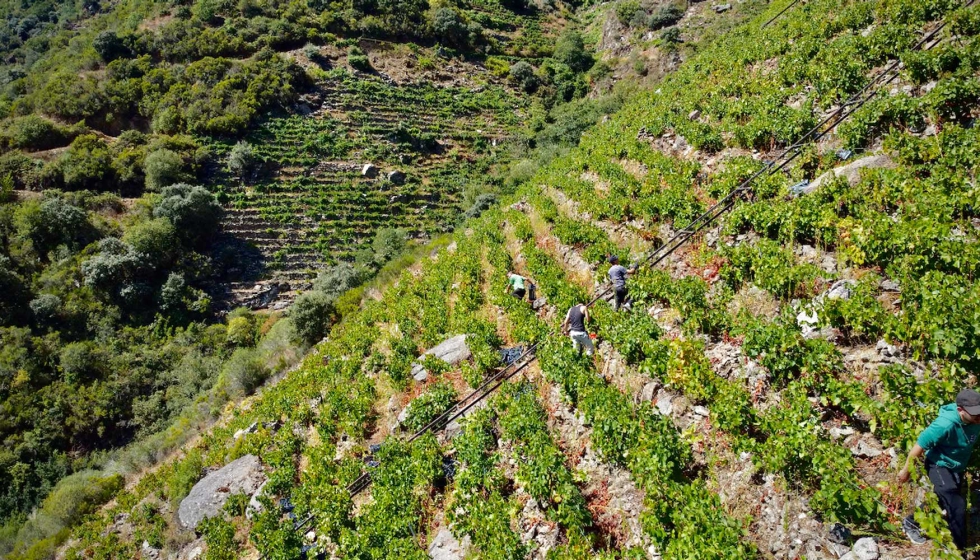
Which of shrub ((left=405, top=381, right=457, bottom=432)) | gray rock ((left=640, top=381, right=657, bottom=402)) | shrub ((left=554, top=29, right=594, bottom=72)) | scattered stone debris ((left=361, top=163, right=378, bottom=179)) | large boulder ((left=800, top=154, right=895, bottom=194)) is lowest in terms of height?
shrub ((left=405, top=381, right=457, bottom=432))

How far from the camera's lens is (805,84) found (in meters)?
14.6

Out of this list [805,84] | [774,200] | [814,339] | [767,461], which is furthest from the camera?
[805,84]

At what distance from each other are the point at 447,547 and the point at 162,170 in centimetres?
3562

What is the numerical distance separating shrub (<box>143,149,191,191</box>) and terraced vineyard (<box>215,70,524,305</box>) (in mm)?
3302

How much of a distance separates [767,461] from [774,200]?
6.94 metres

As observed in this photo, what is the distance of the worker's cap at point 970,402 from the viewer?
3.87 metres

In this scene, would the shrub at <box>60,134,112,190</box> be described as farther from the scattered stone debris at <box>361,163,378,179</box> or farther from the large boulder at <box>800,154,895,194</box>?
the large boulder at <box>800,154,895,194</box>

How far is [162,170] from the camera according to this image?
31.5 m

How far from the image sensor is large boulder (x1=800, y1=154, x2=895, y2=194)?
9.04m

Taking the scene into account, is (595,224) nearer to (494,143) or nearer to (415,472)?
(415,472)

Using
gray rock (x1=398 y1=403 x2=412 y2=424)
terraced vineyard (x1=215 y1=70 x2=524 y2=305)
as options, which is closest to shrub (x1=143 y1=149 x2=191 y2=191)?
terraced vineyard (x1=215 y1=70 x2=524 y2=305)

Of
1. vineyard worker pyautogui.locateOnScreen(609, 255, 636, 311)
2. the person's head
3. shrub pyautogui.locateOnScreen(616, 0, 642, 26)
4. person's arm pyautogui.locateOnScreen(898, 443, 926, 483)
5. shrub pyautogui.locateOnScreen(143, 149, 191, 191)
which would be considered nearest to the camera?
the person's head

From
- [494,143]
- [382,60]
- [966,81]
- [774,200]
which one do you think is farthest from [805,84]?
[382,60]

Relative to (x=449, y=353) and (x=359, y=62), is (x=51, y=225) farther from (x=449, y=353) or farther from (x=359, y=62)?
(x=449, y=353)
